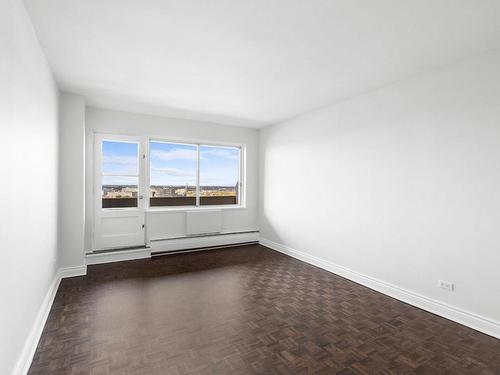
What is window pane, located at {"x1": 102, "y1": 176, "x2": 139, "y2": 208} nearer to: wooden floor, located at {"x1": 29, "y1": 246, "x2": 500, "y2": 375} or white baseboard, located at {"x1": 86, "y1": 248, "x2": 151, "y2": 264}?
white baseboard, located at {"x1": 86, "y1": 248, "x2": 151, "y2": 264}

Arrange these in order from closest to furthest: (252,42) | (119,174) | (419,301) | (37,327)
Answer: (37,327) → (252,42) → (419,301) → (119,174)

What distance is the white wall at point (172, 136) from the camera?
4555 millimetres

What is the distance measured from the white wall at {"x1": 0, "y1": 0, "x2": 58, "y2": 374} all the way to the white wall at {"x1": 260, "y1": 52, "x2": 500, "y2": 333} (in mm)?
3764

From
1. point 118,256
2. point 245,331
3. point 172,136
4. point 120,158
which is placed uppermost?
point 172,136

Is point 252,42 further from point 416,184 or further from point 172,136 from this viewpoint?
point 172,136

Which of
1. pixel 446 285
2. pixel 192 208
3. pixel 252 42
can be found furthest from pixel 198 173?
pixel 446 285

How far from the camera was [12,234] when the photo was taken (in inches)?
67.6

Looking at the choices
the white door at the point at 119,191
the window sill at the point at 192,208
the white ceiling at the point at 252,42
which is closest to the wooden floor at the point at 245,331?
the white door at the point at 119,191

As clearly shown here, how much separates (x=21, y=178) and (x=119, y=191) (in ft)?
10.1

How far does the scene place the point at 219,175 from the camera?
19.7 ft

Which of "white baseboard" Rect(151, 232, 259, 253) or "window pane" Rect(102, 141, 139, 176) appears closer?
"window pane" Rect(102, 141, 139, 176)

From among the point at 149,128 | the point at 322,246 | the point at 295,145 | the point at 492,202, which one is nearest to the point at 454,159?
the point at 492,202

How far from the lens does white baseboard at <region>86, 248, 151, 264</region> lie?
448cm

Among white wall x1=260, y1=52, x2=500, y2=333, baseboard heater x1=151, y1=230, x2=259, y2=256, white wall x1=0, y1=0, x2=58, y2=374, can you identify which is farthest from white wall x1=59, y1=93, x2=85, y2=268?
white wall x1=260, y1=52, x2=500, y2=333
